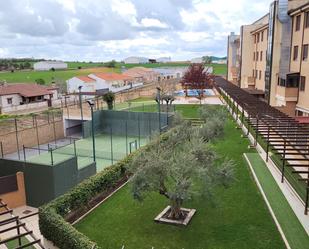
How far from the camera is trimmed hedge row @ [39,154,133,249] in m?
11.2

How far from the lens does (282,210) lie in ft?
45.7

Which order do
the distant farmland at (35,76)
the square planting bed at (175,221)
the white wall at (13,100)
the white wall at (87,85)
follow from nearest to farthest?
the square planting bed at (175,221)
the white wall at (13,100)
the white wall at (87,85)
the distant farmland at (35,76)

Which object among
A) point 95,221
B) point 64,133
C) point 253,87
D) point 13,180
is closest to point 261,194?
point 95,221

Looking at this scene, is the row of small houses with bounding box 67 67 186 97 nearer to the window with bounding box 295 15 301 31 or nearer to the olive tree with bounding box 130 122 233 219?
the window with bounding box 295 15 301 31

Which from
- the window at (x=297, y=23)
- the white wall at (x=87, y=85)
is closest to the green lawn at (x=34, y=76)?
the white wall at (x=87, y=85)

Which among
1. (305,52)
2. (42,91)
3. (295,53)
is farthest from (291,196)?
(42,91)

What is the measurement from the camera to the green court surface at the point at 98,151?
20.6 meters

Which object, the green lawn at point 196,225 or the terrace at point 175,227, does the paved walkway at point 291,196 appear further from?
the green lawn at point 196,225

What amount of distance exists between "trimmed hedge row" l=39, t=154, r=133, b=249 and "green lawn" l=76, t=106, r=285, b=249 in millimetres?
819

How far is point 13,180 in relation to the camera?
1720cm

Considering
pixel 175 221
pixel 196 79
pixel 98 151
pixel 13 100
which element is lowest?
pixel 98 151

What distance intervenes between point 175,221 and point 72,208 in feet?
15.4

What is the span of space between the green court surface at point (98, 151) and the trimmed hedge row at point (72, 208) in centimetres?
243

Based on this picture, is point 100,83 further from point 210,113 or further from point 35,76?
point 35,76
